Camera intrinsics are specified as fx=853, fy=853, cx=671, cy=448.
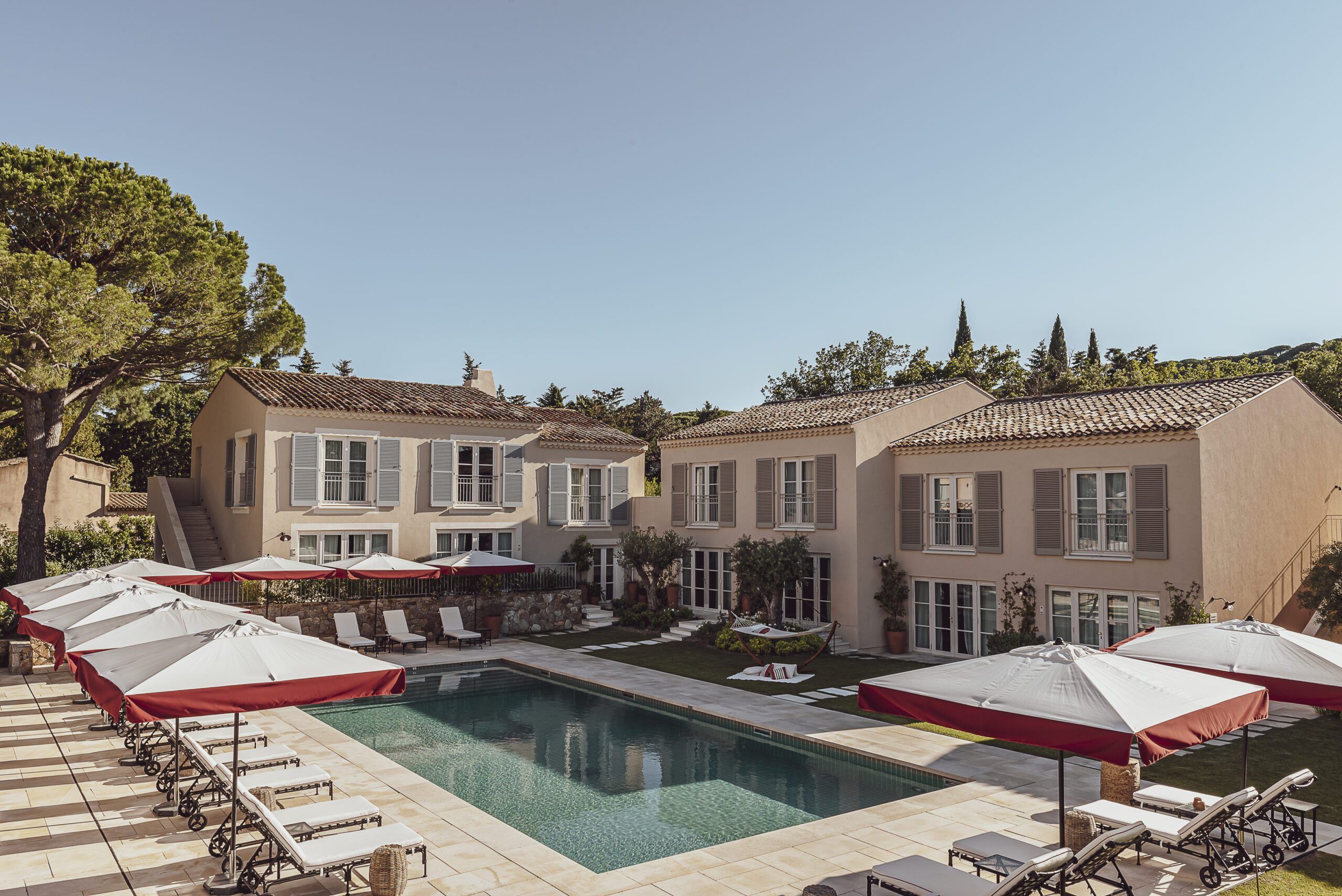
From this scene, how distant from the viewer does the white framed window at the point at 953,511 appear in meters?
21.3

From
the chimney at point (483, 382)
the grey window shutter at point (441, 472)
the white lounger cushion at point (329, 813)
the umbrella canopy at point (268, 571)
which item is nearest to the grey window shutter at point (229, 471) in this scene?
the grey window shutter at point (441, 472)

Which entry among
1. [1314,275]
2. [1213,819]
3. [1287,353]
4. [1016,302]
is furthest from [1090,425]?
[1287,353]

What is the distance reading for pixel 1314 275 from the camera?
21.7 m

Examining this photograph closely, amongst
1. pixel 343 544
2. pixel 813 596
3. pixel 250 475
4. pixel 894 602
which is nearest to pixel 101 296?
pixel 250 475

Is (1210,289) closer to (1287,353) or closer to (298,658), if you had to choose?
(298,658)

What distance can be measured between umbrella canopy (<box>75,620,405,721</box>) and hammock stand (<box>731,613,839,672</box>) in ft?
41.9

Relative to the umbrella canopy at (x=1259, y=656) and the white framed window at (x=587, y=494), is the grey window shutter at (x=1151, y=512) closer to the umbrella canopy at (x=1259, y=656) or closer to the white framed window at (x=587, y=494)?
the umbrella canopy at (x=1259, y=656)

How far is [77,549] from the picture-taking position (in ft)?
86.2

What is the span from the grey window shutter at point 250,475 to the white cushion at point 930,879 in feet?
72.3

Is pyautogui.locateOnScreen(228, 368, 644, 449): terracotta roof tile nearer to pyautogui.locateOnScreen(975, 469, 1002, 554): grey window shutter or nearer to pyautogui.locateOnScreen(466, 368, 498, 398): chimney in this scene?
pyautogui.locateOnScreen(466, 368, 498, 398): chimney

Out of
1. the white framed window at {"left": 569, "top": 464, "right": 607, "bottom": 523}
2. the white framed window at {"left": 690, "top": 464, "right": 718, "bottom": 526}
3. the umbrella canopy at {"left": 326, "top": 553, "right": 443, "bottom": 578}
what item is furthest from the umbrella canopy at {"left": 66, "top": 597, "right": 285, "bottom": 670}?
the white framed window at {"left": 569, "top": 464, "right": 607, "bottom": 523}

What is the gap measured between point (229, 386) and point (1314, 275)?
3106cm

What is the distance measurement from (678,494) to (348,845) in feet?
Answer: 68.0

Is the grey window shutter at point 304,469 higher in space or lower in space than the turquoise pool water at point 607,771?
higher
